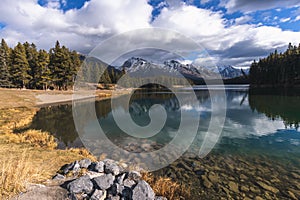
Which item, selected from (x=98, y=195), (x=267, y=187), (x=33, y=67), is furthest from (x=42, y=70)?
(x=267, y=187)

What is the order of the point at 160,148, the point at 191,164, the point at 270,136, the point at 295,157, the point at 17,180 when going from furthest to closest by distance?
the point at 270,136 → the point at 160,148 → the point at 295,157 → the point at 191,164 → the point at 17,180

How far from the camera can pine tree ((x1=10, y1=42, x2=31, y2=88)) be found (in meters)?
52.4

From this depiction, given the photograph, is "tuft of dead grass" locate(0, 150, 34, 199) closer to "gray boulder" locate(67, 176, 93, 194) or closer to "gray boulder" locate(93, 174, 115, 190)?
"gray boulder" locate(67, 176, 93, 194)

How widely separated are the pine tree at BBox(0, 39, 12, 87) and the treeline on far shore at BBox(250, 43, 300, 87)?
10754cm

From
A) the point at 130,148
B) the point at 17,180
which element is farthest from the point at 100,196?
the point at 130,148

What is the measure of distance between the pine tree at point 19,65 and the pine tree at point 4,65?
160 cm

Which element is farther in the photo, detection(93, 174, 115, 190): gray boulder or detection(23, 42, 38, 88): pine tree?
detection(23, 42, 38, 88): pine tree

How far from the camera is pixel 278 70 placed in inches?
3374

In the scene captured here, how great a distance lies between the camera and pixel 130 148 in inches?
558

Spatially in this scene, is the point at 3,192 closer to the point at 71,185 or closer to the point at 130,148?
the point at 71,185

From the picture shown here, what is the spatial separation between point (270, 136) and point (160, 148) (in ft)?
34.8

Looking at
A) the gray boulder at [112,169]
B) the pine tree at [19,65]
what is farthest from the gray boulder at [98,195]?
the pine tree at [19,65]

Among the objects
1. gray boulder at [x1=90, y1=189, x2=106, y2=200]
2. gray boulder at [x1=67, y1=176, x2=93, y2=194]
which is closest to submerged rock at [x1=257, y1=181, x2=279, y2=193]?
gray boulder at [x1=90, y1=189, x2=106, y2=200]

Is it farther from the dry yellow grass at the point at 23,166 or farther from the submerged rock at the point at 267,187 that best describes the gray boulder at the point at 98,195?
the submerged rock at the point at 267,187
